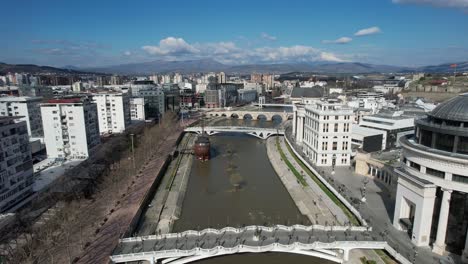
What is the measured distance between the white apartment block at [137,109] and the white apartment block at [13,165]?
48313mm

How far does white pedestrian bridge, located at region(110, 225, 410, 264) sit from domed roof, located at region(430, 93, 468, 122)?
33.7 ft

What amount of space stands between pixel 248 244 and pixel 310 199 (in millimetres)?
14534

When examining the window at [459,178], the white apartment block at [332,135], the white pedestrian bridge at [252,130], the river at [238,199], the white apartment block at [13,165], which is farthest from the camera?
the white pedestrian bridge at [252,130]

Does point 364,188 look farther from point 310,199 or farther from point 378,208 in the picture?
point 310,199

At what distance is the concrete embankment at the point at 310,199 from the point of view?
29.9 meters

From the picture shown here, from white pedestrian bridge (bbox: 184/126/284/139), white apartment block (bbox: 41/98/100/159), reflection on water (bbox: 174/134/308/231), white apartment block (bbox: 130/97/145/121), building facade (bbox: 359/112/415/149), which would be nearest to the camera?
reflection on water (bbox: 174/134/308/231)

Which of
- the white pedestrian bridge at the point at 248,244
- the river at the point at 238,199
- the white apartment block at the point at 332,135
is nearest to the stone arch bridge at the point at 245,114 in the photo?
the river at the point at 238,199

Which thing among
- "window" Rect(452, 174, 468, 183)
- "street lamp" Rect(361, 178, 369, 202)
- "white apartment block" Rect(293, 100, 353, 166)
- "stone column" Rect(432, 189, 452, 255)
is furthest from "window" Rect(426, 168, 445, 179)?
"white apartment block" Rect(293, 100, 353, 166)

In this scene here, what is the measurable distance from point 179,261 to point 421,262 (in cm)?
1666

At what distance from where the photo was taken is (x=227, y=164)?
2100 inches

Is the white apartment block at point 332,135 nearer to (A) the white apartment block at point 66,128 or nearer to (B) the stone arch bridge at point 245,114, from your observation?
(A) the white apartment block at point 66,128

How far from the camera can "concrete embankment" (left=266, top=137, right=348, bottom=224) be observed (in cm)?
2989

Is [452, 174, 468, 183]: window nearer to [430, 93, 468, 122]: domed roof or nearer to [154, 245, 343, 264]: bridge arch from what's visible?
[430, 93, 468, 122]: domed roof

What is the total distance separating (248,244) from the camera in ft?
73.3
